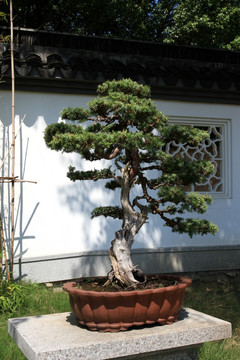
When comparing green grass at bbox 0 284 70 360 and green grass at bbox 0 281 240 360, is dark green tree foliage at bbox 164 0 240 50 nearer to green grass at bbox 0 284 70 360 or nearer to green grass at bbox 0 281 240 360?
green grass at bbox 0 281 240 360

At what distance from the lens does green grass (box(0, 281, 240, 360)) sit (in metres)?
3.69

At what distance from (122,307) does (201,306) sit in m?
2.53

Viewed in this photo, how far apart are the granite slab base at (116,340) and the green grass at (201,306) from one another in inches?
31.8

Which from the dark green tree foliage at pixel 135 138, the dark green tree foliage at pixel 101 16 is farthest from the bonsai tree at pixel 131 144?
the dark green tree foliage at pixel 101 16

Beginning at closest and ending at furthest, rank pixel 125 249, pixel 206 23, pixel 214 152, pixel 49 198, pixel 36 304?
pixel 125 249, pixel 36 304, pixel 49 198, pixel 214 152, pixel 206 23

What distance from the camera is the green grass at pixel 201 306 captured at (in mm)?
3691

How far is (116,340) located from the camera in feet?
8.45

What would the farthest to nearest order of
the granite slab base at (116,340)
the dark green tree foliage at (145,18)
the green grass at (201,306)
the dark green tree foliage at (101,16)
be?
the dark green tree foliage at (101,16) → the dark green tree foliage at (145,18) → the green grass at (201,306) → the granite slab base at (116,340)

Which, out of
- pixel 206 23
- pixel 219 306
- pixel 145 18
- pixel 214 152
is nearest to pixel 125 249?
pixel 219 306

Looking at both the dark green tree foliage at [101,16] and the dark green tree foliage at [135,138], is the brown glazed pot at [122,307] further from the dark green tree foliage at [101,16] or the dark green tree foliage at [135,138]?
the dark green tree foliage at [101,16]

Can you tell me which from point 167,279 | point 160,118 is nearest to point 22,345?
point 167,279

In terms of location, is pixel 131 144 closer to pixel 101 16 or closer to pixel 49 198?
pixel 49 198

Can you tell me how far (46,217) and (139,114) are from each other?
302 centimetres

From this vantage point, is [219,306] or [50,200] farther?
[50,200]
